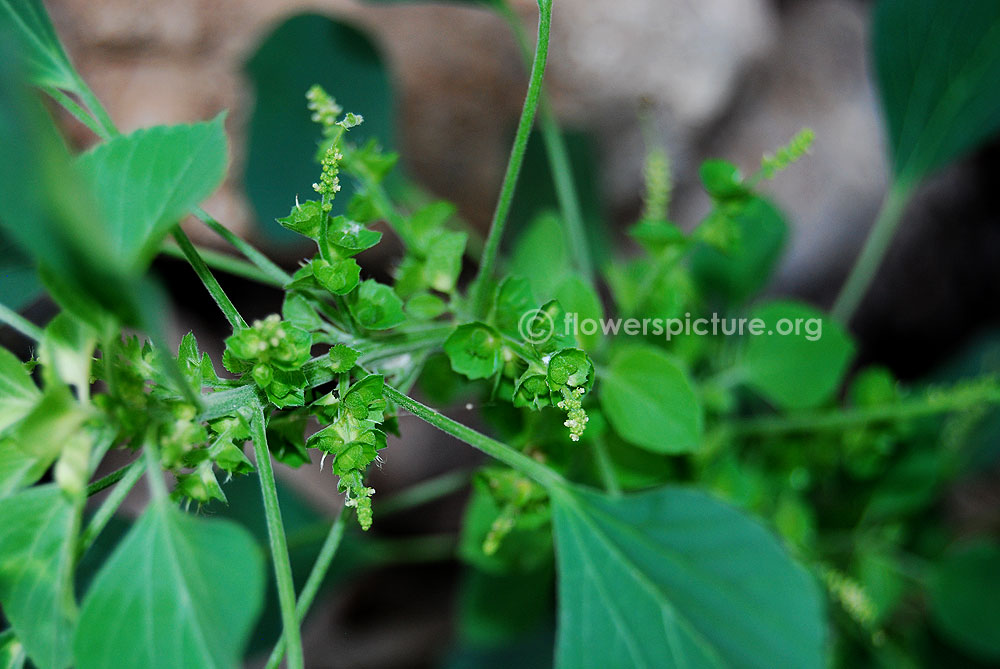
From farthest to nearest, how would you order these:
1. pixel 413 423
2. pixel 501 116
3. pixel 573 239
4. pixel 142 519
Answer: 1. pixel 413 423
2. pixel 501 116
3. pixel 573 239
4. pixel 142 519

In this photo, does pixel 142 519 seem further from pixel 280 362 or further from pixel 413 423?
pixel 413 423

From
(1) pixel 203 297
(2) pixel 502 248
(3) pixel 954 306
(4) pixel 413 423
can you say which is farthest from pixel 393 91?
(3) pixel 954 306

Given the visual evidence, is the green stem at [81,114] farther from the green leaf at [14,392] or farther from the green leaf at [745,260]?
the green leaf at [745,260]

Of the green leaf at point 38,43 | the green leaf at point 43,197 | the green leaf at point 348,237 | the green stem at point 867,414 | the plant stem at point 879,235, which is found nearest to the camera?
the green leaf at point 43,197

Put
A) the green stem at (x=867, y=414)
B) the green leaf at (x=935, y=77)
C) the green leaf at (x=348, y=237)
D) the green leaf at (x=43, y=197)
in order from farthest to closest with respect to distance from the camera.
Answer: the green leaf at (x=935, y=77) → the green stem at (x=867, y=414) → the green leaf at (x=348, y=237) → the green leaf at (x=43, y=197)

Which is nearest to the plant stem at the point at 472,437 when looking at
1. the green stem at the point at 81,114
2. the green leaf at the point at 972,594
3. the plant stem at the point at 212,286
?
the plant stem at the point at 212,286

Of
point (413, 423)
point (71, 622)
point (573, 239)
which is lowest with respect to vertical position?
point (413, 423)
